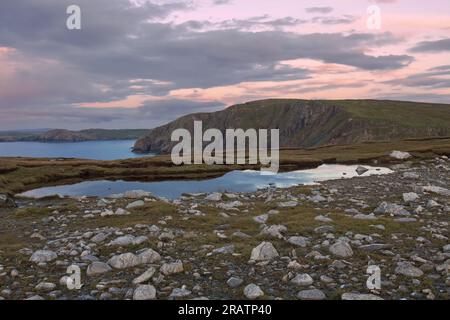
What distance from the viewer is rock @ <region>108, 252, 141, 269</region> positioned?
12328 mm

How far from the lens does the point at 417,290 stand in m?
9.87

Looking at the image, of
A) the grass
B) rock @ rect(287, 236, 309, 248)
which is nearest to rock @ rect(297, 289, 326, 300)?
rock @ rect(287, 236, 309, 248)

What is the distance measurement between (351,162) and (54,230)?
194 feet

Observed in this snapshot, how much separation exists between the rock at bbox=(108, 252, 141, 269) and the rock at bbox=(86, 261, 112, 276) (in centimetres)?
28

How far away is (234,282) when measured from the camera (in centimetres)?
1066

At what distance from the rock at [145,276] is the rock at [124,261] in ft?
4.07

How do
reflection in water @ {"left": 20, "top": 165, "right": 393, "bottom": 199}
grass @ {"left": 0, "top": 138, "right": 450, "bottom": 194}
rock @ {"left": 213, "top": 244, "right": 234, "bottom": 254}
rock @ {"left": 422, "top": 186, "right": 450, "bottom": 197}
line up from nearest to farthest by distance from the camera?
rock @ {"left": 213, "top": 244, "right": 234, "bottom": 254}, rock @ {"left": 422, "top": 186, "right": 450, "bottom": 197}, reflection in water @ {"left": 20, "top": 165, "right": 393, "bottom": 199}, grass @ {"left": 0, "top": 138, "right": 450, "bottom": 194}

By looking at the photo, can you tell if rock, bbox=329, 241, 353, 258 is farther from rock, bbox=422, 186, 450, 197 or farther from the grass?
the grass

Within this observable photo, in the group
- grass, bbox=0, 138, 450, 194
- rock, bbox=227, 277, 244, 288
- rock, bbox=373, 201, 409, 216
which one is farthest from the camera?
grass, bbox=0, 138, 450, 194

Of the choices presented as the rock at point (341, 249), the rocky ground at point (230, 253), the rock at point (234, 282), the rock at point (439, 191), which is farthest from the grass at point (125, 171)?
the rock at point (341, 249)

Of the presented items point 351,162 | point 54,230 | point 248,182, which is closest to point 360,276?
point 54,230

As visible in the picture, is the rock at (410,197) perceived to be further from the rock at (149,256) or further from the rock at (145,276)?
the rock at (145,276)
